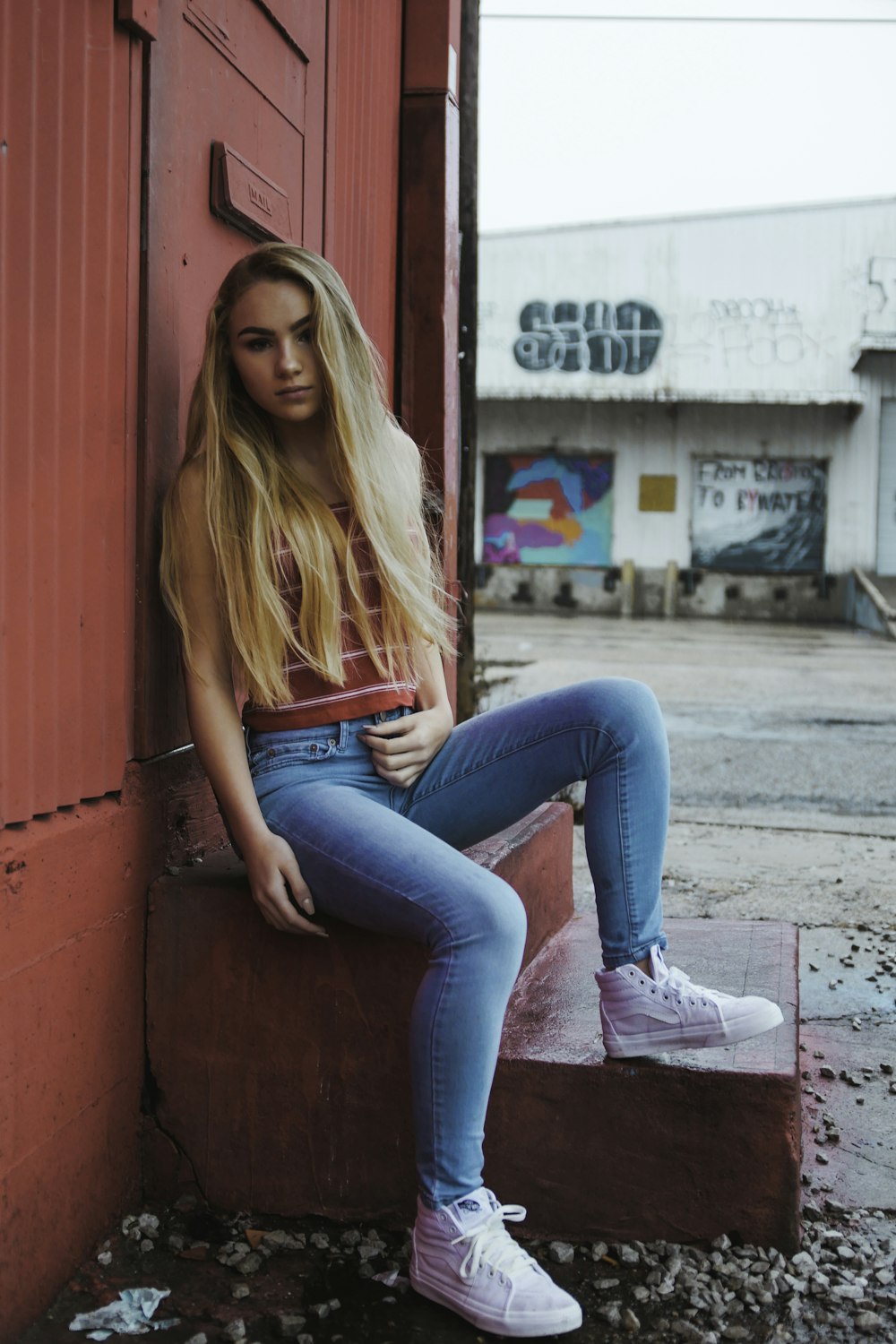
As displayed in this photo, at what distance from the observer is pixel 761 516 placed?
76.4 feet

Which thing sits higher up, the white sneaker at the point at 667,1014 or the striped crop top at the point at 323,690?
the striped crop top at the point at 323,690

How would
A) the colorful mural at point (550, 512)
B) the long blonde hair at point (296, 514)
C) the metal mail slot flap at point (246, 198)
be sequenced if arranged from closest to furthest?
1. the long blonde hair at point (296, 514)
2. the metal mail slot flap at point (246, 198)
3. the colorful mural at point (550, 512)

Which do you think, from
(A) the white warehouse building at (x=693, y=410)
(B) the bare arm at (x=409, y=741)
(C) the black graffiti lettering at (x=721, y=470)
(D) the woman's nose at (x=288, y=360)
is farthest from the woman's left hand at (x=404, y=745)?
(C) the black graffiti lettering at (x=721, y=470)

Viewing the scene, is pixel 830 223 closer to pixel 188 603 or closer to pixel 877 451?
pixel 877 451

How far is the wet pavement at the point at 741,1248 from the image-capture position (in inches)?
78.7

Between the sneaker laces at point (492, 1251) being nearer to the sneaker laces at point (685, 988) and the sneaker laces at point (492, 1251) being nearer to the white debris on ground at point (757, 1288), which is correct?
the white debris on ground at point (757, 1288)

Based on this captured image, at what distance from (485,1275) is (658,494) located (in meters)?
22.6

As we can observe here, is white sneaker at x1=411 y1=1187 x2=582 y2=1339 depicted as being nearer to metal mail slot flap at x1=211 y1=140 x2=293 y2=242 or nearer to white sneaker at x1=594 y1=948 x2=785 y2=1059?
white sneaker at x1=594 y1=948 x2=785 y2=1059

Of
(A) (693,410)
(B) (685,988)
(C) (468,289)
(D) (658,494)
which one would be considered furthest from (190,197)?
(A) (693,410)

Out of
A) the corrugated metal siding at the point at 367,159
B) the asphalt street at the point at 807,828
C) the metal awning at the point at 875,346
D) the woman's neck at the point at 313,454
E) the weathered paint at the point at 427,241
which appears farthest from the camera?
the metal awning at the point at 875,346

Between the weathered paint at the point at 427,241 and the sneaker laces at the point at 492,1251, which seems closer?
the sneaker laces at the point at 492,1251

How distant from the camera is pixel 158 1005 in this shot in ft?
7.76

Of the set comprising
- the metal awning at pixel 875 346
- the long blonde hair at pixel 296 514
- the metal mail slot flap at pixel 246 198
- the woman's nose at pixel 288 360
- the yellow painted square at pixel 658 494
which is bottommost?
the long blonde hair at pixel 296 514

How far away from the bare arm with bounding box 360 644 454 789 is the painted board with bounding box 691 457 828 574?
21.7 m
